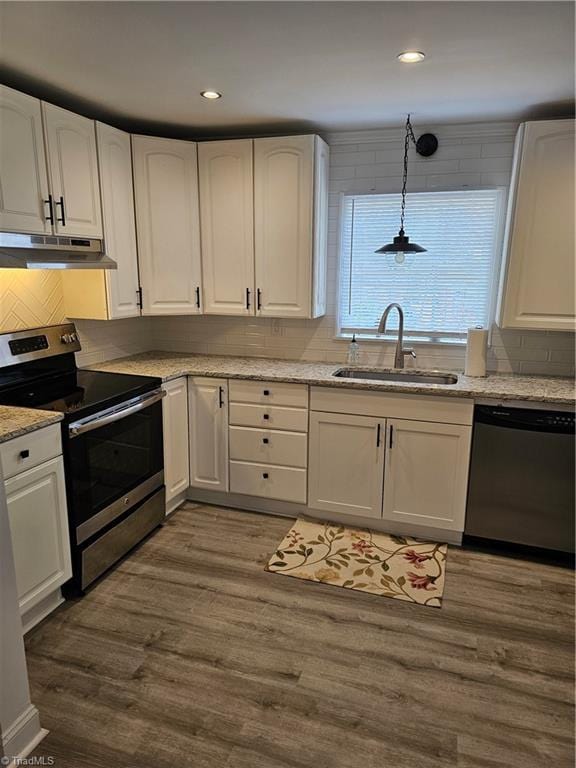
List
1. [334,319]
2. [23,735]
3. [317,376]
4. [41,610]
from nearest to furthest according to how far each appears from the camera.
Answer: [23,735], [41,610], [317,376], [334,319]

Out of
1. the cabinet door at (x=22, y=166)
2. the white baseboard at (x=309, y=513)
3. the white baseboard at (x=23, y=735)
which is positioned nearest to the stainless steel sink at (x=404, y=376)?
the white baseboard at (x=309, y=513)

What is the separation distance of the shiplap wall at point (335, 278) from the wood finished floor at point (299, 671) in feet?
4.23

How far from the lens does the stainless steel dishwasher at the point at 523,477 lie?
8.69 feet

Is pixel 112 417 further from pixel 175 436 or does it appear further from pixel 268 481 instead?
pixel 268 481

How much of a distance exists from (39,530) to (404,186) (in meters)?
2.87

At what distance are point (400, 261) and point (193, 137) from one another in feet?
5.46

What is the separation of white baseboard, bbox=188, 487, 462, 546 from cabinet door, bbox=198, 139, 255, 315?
126 cm

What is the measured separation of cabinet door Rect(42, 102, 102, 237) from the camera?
8.32 ft

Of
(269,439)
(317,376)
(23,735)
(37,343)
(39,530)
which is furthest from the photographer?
(269,439)

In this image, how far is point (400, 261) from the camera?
3229 mm

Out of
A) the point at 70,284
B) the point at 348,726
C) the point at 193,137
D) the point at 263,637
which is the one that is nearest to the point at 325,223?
the point at 193,137

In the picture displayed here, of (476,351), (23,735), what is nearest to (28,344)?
(23,735)

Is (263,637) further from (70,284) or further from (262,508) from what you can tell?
(70,284)

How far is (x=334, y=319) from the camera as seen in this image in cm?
357
